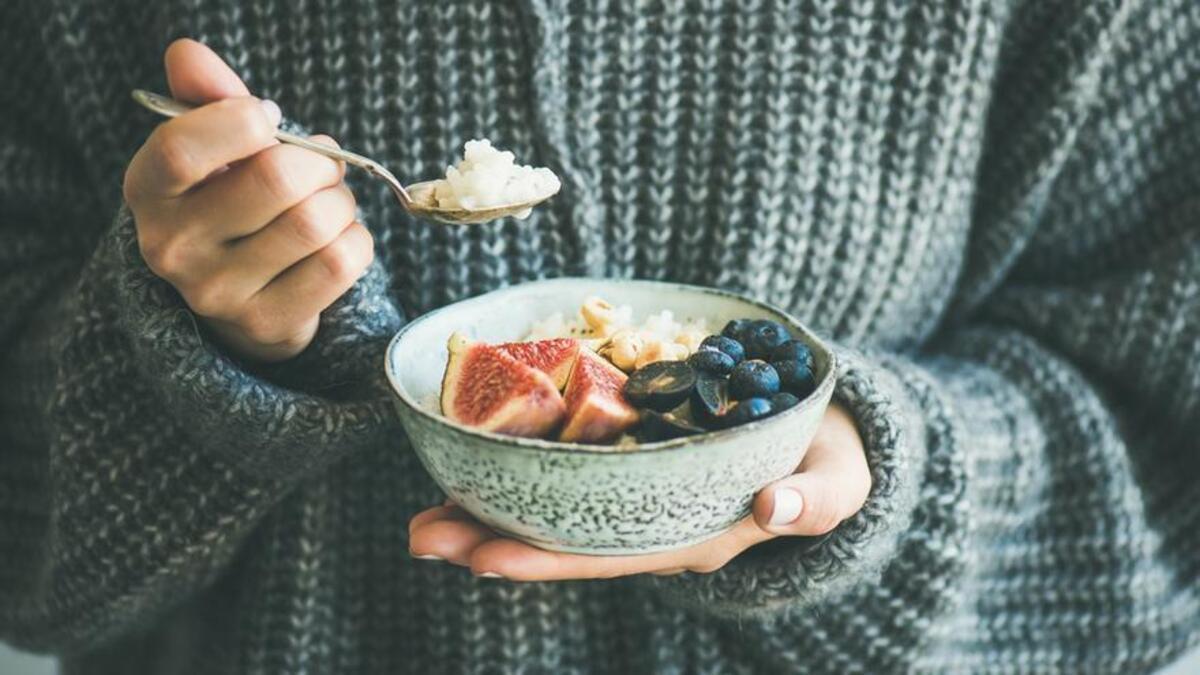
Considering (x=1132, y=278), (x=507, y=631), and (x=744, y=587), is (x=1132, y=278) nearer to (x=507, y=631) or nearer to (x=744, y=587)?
(x=744, y=587)

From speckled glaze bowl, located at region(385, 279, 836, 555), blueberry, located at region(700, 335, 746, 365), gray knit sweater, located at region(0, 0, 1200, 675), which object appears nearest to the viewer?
speckled glaze bowl, located at region(385, 279, 836, 555)

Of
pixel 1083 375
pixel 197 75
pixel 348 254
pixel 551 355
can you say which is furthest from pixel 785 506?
pixel 1083 375

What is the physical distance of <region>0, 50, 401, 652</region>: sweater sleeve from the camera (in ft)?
2.18

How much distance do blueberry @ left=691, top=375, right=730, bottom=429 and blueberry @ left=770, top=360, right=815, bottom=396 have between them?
0.12ft

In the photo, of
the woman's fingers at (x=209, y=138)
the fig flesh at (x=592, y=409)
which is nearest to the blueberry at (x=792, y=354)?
the fig flesh at (x=592, y=409)

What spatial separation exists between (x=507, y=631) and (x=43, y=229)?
57 centimetres

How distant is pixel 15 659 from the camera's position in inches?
62.6

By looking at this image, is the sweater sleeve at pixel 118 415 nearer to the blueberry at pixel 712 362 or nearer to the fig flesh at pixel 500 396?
the fig flesh at pixel 500 396

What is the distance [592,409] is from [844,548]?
231 millimetres

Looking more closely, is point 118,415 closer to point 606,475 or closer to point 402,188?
point 402,188

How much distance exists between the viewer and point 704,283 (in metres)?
0.88

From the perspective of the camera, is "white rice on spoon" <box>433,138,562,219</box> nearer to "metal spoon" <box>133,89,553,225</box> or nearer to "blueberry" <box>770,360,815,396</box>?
"metal spoon" <box>133,89,553,225</box>

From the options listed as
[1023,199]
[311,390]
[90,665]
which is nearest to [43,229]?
[311,390]

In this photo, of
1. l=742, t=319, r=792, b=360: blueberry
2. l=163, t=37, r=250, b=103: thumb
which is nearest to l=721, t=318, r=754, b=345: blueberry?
→ l=742, t=319, r=792, b=360: blueberry
